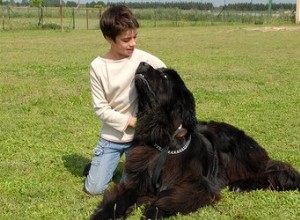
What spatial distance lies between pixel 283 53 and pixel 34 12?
31.7m

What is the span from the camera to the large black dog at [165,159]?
3.72 metres

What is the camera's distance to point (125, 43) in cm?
434

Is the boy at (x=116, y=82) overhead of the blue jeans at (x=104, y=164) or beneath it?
overhead

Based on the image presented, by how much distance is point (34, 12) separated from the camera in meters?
43.8

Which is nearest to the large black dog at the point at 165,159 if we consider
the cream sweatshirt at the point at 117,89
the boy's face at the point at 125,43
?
the cream sweatshirt at the point at 117,89

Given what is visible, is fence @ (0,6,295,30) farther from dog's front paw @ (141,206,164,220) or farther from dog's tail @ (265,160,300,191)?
dog's front paw @ (141,206,164,220)

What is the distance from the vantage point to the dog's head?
3.72 meters

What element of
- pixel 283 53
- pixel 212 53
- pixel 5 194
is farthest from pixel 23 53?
pixel 5 194

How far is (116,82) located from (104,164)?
81cm

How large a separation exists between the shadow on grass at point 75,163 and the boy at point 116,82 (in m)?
0.56

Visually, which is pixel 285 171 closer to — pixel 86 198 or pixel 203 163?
pixel 203 163

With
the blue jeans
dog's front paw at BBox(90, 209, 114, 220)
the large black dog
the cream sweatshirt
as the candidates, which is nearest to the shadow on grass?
the blue jeans

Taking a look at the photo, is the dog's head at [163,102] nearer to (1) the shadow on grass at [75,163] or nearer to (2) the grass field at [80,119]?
(2) the grass field at [80,119]

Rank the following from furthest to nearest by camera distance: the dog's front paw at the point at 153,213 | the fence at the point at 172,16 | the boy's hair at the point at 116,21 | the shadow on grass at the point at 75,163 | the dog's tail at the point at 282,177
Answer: the fence at the point at 172,16 < the shadow on grass at the point at 75,163 < the dog's tail at the point at 282,177 < the boy's hair at the point at 116,21 < the dog's front paw at the point at 153,213
